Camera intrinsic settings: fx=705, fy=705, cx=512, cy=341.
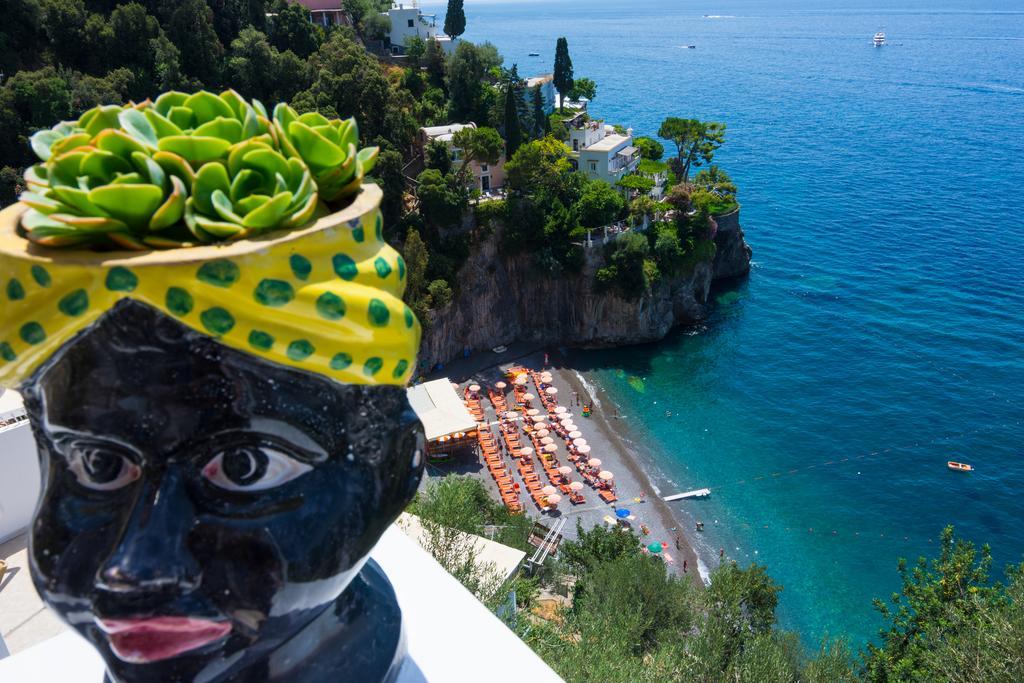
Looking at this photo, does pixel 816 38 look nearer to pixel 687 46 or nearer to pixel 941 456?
pixel 687 46

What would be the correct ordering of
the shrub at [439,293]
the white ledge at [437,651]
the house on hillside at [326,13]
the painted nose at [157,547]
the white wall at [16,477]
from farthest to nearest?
the house on hillside at [326,13] → the shrub at [439,293] → the white wall at [16,477] → the white ledge at [437,651] → the painted nose at [157,547]

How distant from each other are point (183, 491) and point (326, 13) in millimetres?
55083

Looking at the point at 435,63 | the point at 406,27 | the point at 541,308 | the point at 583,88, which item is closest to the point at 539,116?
the point at 435,63

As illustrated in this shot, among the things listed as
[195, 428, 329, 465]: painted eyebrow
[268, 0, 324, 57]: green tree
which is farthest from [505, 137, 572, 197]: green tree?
[195, 428, 329, 465]: painted eyebrow

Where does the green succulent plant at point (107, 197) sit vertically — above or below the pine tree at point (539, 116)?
above

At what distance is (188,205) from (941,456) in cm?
3158

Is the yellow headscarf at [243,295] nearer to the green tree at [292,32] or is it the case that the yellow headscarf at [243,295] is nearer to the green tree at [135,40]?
the green tree at [135,40]

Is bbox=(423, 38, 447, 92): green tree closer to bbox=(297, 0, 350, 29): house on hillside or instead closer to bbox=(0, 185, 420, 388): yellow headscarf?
bbox=(297, 0, 350, 29): house on hillside

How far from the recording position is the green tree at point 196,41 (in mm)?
36312

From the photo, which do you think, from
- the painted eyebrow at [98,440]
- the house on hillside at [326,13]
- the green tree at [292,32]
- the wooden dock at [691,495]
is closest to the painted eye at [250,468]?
the painted eyebrow at [98,440]

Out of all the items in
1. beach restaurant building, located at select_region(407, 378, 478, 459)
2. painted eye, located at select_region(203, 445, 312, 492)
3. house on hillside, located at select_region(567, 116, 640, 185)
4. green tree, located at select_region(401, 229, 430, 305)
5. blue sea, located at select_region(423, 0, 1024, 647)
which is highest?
painted eye, located at select_region(203, 445, 312, 492)

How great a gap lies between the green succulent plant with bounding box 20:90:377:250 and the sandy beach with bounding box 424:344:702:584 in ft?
72.3

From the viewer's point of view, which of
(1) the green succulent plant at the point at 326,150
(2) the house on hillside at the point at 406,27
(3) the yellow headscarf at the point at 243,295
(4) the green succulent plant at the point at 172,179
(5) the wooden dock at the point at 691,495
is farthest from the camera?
(2) the house on hillside at the point at 406,27

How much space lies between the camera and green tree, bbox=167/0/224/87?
1430 inches
